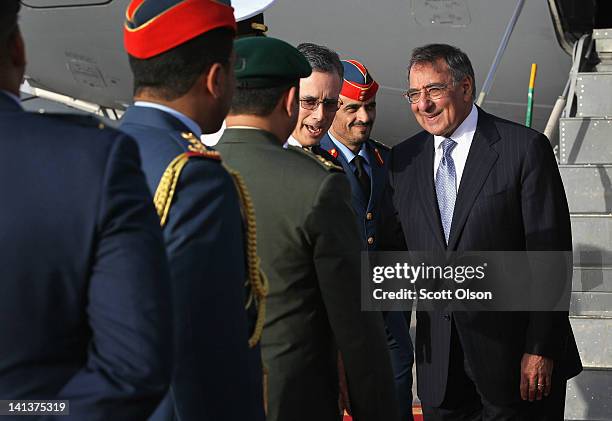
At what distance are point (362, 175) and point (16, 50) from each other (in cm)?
248

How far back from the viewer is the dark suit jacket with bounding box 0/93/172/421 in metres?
1.18

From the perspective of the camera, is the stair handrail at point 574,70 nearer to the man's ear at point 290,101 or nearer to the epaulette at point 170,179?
the man's ear at point 290,101

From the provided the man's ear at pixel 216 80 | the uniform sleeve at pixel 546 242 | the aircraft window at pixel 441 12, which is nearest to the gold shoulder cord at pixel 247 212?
the man's ear at pixel 216 80

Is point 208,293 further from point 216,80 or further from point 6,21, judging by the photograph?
point 6,21

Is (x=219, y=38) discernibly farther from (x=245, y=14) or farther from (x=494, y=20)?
(x=494, y=20)

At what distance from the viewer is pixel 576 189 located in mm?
4406

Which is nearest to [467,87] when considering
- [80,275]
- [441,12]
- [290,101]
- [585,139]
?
[290,101]

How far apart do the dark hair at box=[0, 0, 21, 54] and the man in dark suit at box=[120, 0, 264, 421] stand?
0.38 meters

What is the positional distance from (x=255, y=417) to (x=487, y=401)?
133 cm

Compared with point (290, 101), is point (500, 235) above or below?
below

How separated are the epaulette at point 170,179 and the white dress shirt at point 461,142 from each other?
1467mm

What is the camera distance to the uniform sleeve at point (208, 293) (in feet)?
4.97

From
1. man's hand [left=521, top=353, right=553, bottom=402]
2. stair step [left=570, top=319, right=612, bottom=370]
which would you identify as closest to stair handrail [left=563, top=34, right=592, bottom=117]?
stair step [left=570, top=319, right=612, bottom=370]

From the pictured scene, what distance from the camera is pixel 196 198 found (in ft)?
5.05
